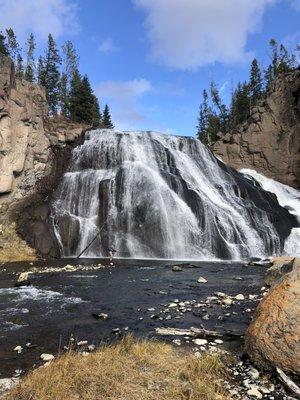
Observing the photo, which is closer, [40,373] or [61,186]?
[40,373]

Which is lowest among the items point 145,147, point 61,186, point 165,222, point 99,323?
point 99,323

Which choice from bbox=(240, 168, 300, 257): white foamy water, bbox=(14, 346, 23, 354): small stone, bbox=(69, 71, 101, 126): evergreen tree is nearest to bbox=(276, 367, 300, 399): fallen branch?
bbox=(14, 346, 23, 354): small stone

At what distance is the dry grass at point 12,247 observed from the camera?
2859cm

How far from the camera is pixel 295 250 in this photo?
1319 inches

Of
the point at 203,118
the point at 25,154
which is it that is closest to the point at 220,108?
the point at 203,118

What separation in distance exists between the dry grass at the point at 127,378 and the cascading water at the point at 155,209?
2245 centimetres

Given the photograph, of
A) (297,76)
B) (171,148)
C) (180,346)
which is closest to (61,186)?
(171,148)

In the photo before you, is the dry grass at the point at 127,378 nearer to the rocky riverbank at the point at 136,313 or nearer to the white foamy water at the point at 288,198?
the rocky riverbank at the point at 136,313

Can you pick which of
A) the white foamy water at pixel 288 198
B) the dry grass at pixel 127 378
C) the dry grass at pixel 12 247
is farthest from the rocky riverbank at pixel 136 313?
the white foamy water at pixel 288 198

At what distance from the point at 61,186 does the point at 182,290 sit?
21509mm

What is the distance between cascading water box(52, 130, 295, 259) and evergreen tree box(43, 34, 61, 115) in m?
40.3

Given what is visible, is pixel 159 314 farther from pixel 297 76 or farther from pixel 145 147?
pixel 297 76

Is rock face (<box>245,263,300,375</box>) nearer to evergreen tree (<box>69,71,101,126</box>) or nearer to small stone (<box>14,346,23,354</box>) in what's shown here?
small stone (<box>14,346,23,354</box>)

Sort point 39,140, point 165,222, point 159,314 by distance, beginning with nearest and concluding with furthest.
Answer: point 159,314 < point 165,222 < point 39,140
